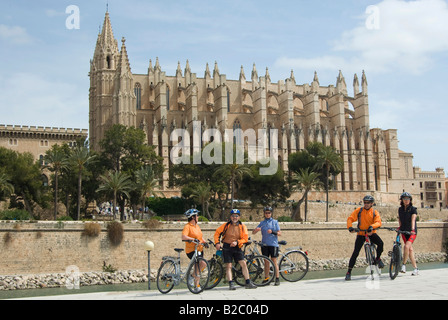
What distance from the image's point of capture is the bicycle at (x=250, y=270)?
32.9 ft

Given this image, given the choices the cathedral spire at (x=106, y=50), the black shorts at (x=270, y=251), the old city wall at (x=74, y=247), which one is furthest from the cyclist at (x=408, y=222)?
the cathedral spire at (x=106, y=50)

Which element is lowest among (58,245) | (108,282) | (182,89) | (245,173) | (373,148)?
(108,282)

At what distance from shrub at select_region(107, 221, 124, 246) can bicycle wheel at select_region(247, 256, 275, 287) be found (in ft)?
51.4

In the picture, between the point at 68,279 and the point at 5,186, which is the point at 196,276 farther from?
the point at 5,186

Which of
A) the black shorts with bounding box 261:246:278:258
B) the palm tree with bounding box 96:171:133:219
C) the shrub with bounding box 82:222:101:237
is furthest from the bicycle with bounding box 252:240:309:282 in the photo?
the palm tree with bounding box 96:171:133:219

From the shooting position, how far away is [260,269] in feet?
35.2

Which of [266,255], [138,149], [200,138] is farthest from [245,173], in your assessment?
[266,255]

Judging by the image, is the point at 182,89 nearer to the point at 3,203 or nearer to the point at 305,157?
the point at 305,157

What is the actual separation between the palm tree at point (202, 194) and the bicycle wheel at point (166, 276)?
27421 millimetres

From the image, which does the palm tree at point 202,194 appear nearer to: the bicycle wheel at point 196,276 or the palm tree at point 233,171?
the palm tree at point 233,171

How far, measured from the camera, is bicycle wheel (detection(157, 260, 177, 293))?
387 inches

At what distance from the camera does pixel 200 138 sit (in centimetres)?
5459

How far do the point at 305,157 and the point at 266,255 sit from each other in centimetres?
4074
